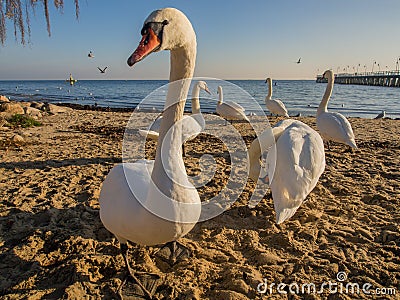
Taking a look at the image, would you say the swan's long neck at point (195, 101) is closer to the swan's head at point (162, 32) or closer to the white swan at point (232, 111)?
the white swan at point (232, 111)

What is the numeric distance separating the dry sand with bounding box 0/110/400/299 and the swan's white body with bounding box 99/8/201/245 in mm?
671

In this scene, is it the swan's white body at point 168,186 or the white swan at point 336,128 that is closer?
the swan's white body at point 168,186

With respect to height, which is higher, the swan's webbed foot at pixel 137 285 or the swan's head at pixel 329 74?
the swan's head at pixel 329 74

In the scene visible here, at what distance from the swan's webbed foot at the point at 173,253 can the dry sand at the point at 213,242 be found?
8 centimetres

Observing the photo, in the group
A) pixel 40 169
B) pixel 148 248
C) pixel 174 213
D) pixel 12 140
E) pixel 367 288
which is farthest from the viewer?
pixel 12 140

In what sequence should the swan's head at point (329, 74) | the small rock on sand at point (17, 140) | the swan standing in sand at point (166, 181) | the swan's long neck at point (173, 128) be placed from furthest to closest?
the swan's head at point (329, 74)
the small rock on sand at point (17, 140)
the swan's long neck at point (173, 128)
the swan standing in sand at point (166, 181)

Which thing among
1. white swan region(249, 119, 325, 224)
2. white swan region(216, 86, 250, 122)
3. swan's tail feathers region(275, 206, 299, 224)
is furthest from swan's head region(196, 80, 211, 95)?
swan's tail feathers region(275, 206, 299, 224)

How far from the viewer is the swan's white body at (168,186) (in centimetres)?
213

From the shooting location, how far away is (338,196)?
15.0ft

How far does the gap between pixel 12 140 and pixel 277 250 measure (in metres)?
6.99

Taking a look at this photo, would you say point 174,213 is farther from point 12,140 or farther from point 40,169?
point 12,140

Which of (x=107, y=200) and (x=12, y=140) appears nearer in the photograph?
(x=107, y=200)

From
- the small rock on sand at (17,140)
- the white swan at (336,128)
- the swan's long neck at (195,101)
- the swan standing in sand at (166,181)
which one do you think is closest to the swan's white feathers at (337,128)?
the white swan at (336,128)

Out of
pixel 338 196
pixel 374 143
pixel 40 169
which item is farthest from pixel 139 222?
pixel 374 143
